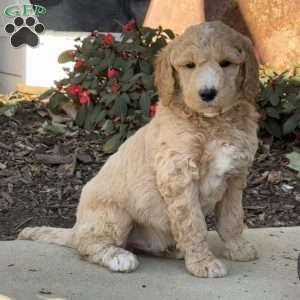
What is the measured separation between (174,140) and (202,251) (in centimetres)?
61

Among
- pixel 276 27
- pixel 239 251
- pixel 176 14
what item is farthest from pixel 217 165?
pixel 176 14

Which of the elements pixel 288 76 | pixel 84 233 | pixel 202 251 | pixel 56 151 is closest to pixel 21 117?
pixel 56 151

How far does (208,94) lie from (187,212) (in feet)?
2.08

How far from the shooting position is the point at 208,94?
12.4 feet

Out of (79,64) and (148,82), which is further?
(79,64)

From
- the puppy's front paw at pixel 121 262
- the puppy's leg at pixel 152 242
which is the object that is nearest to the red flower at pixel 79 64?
the puppy's leg at pixel 152 242

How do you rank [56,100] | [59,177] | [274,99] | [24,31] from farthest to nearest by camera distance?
[24,31]
[56,100]
[274,99]
[59,177]

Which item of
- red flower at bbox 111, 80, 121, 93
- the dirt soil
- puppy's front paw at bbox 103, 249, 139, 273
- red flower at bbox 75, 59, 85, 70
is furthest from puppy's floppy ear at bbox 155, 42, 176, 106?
red flower at bbox 75, 59, 85, 70

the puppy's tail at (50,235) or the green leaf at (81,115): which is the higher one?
the green leaf at (81,115)

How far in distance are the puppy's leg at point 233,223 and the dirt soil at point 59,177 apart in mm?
1358

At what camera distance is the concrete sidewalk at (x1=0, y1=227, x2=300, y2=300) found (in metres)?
3.81

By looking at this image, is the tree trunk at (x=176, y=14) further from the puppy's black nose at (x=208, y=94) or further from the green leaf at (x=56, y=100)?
the puppy's black nose at (x=208, y=94)

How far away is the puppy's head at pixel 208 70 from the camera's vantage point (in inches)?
150

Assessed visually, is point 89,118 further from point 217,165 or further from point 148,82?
point 217,165
